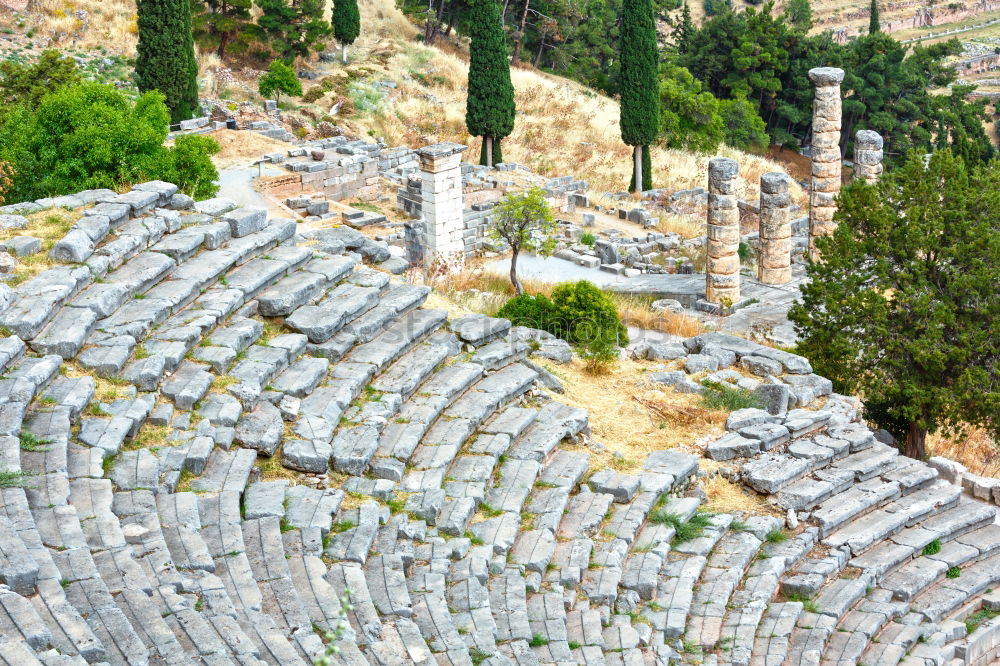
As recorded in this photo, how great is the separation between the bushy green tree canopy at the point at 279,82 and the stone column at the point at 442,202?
48.6ft

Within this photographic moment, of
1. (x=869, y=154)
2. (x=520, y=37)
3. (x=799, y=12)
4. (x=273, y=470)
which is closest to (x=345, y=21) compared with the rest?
(x=520, y=37)

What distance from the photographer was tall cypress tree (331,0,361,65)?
46625mm

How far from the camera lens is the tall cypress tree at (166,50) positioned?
108 ft

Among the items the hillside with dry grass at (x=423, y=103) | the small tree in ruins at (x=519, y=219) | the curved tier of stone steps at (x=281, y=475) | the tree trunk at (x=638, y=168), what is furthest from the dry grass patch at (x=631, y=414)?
the hillside with dry grass at (x=423, y=103)

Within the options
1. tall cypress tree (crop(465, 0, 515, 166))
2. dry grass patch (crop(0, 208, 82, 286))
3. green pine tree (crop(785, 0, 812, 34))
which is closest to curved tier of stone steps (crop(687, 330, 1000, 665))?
dry grass patch (crop(0, 208, 82, 286))

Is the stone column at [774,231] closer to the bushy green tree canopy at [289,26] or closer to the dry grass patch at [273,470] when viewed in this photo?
the dry grass patch at [273,470]

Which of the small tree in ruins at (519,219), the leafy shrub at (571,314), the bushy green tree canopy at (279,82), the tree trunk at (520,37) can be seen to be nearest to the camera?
the leafy shrub at (571,314)

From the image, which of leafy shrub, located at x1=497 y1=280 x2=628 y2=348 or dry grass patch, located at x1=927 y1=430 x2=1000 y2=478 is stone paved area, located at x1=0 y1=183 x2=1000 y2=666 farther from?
leafy shrub, located at x1=497 y1=280 x2=628 y2=348

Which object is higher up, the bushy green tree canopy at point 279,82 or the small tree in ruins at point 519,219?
the bushy green tree canopy at point 279,82

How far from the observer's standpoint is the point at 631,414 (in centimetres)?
1567

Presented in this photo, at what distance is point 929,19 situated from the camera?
90438mm

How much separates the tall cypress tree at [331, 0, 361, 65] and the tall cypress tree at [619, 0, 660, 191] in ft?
43.2

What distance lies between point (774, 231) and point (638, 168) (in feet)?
37.4

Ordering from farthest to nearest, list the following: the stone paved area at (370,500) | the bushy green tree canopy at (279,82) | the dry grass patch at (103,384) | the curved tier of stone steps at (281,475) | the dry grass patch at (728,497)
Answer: the bushy green tree canopy at (279,82), the dry grass patch at (728,497), the dry grass patch at (103,384), the stone paved area at (370,500), the curved tier of stone steps at (281,475)
